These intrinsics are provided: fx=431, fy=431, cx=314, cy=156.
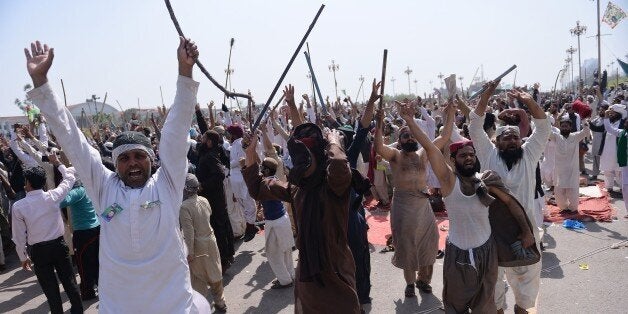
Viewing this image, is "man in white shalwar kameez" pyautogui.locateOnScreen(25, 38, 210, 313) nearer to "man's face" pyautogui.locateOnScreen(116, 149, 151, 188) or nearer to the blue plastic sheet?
"man's face" pyautogui.locateOnScreen(116, 149, 151, 188)

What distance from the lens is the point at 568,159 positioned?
776 cm

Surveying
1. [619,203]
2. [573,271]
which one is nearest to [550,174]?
[619,203]

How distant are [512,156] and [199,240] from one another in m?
3.48

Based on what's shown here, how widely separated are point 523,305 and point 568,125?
4985mm

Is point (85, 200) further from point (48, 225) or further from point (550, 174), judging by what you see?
point (550, 174)

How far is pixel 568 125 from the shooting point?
767cm

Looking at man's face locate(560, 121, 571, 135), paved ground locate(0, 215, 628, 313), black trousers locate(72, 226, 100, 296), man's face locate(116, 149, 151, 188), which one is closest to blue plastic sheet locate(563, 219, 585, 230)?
paved ground locate(0, 215, 628, 313)

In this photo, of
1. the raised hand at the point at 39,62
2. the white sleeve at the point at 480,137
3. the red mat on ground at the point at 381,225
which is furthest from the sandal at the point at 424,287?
the raised hand at the point at 39,62

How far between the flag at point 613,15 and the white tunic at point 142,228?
29340 mm

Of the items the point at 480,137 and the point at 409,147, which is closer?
the point at 480,137

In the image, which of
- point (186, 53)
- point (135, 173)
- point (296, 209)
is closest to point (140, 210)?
point (135, 173)

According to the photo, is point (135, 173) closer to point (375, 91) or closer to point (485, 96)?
point (375, 91)

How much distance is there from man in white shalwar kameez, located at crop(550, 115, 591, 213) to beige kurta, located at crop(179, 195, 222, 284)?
6216mm

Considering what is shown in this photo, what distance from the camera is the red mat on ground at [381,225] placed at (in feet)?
23.3
